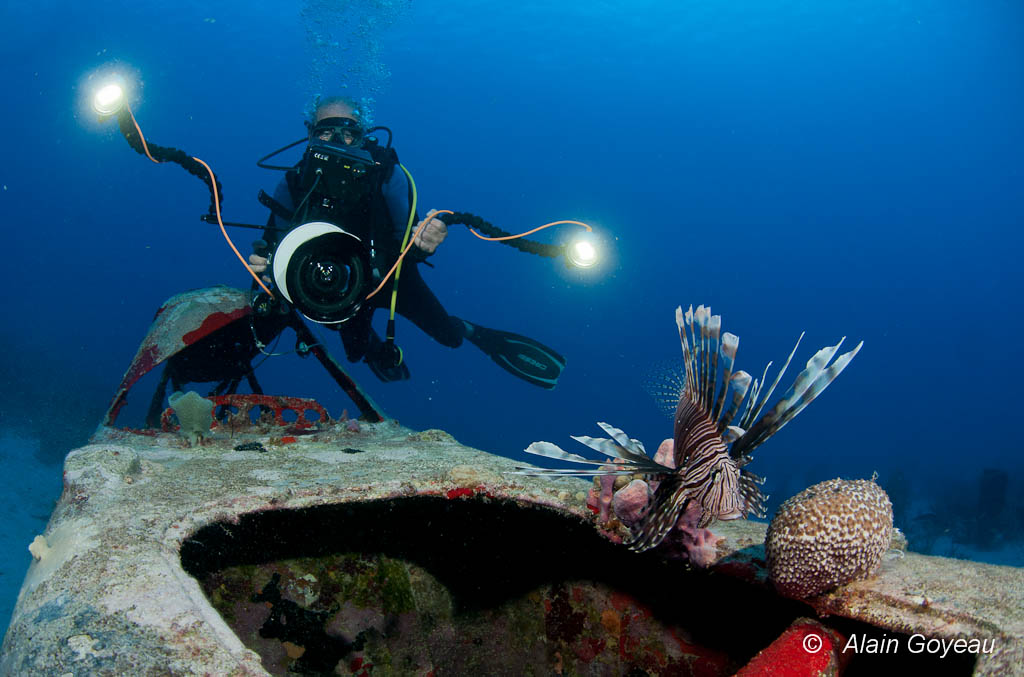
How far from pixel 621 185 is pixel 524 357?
74.1 meters

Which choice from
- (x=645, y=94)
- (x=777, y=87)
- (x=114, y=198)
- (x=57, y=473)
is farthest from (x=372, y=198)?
(x=114, y=198)

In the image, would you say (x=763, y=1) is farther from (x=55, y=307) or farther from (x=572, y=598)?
(x=55, y=307)

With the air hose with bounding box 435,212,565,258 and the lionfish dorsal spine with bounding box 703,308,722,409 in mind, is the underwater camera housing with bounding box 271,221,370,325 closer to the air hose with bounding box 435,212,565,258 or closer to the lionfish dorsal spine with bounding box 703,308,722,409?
the air hose with bounding box 435,212,565,258

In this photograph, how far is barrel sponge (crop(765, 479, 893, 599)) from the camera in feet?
4.21

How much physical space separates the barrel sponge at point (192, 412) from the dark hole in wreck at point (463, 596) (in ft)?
4.59

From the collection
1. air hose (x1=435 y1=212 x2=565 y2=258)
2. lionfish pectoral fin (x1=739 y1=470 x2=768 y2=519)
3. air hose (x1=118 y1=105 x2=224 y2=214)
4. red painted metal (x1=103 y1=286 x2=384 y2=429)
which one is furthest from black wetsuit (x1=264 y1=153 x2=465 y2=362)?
lionfish pectoral fin (x1=739 y1=470 x2=768 y2=519)

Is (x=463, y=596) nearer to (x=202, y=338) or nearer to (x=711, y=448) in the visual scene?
(x=711, y=448)

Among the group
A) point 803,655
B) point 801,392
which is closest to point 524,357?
point 801,392

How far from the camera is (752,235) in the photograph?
Answer: 76062 millimetres

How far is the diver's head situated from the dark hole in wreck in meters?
4.24

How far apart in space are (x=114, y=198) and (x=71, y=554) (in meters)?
92.6

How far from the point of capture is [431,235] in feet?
14.0

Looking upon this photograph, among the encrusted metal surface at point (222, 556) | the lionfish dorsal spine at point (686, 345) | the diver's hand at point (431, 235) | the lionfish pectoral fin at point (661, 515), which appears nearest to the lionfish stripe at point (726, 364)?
the lionfish dorsal spine at point (686, 345)

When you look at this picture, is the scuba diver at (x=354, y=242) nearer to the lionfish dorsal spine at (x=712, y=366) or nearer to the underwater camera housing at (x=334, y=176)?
the underwater camera housing at (x=334, y=176)
